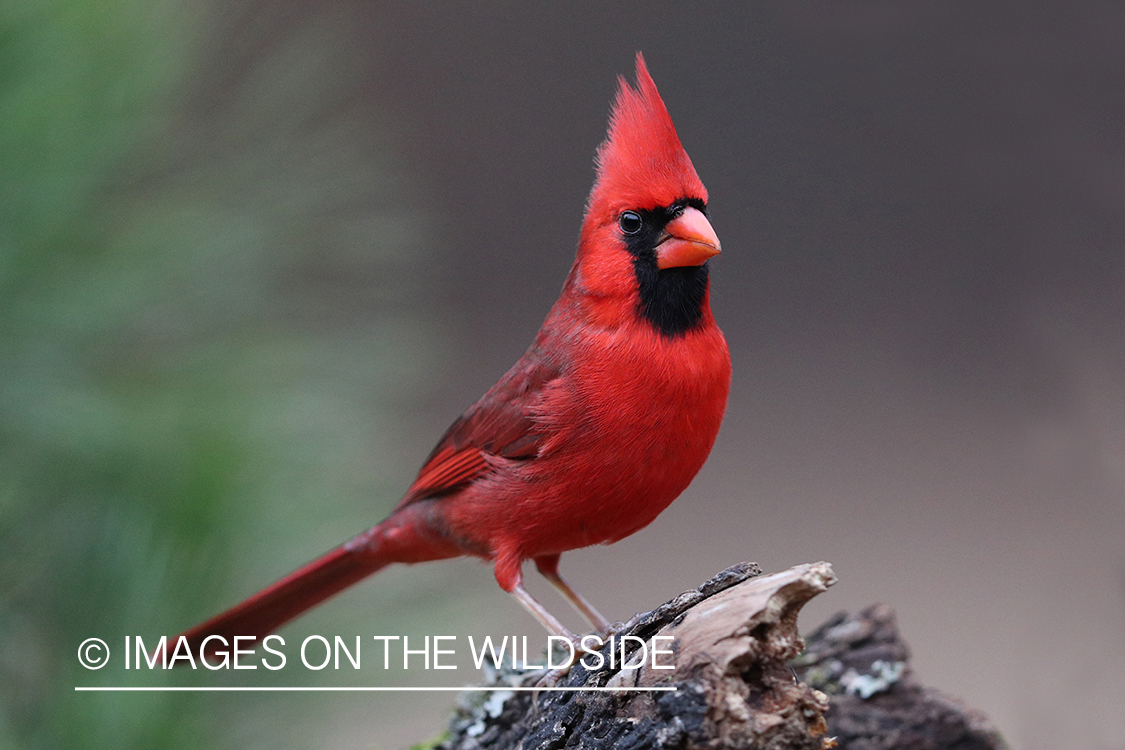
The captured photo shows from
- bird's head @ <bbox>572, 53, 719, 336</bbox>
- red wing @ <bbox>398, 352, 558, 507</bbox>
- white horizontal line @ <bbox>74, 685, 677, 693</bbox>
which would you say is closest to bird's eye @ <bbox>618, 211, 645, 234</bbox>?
bird's head @ <bbox>572, 53, 719, 336</bbox>

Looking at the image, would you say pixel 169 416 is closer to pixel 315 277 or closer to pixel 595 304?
pixel 315 277

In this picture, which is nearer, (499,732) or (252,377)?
(499,732)

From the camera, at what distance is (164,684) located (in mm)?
1436

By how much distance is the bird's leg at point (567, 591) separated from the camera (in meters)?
1.76

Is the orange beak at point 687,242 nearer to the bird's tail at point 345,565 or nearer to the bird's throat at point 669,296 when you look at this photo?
the bird's throat at point 669,296

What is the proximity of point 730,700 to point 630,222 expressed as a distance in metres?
0.75

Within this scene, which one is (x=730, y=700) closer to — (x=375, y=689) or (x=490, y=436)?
(x=490, y=436)

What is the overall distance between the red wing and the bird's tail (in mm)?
55

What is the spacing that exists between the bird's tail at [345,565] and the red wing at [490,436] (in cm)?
5

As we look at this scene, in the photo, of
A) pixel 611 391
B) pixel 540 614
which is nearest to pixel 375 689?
pixel 540 614

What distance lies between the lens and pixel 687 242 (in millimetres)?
Answer: 1479

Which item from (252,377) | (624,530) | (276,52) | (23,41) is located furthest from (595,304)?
(23,41)

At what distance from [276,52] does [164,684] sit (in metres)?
1.10

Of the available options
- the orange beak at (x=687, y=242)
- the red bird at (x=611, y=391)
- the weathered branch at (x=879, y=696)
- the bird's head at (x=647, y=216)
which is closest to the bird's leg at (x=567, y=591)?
the red bird at (x=611, y=391)
